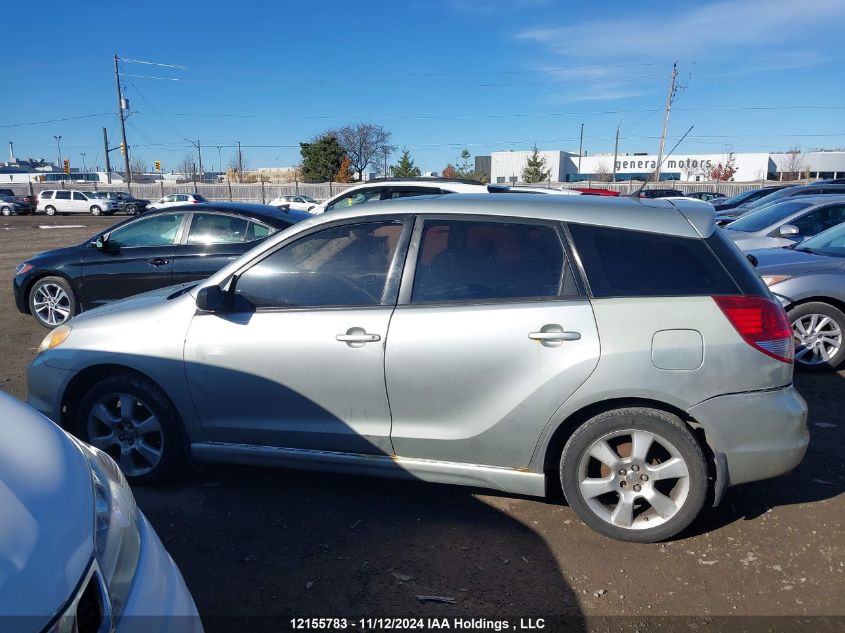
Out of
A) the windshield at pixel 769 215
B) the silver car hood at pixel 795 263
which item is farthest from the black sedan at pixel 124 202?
the silver car hood at pixel 795 263

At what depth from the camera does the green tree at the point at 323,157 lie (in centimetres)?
6009

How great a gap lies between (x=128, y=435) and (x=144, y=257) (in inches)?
157

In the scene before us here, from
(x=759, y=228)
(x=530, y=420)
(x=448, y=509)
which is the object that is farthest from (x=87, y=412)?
(x=759, y=228)

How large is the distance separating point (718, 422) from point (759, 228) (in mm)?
7840

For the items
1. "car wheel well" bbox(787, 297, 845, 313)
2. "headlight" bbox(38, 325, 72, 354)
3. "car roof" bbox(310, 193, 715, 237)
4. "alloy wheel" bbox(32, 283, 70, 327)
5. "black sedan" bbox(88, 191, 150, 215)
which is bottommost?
"black sedan" bbox(88, 191, 150, 215)

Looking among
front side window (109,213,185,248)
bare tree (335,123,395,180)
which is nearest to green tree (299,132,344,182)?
bare tree (335,123,395,180)

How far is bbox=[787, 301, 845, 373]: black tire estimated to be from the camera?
6.11m

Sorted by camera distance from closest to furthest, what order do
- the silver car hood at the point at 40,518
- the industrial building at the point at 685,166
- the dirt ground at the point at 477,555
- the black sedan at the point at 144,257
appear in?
the silver car hood at the point at 40,518 < the dirt ground at the point at 477,555 < the black sedan at the point at 144,257 < the industrial building at the point at 685,166

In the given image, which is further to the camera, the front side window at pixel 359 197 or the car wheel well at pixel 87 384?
the front side window at pixel 359 197

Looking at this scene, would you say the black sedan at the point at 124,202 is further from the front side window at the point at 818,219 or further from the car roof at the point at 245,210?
the front side window at the point at 818,219

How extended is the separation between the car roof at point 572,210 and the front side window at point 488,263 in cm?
9

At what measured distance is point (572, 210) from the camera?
3467 millimetres

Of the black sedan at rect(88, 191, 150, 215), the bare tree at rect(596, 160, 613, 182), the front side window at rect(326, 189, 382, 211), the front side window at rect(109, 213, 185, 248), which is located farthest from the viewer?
the bare tree at rect(596, 160, 613, 182)

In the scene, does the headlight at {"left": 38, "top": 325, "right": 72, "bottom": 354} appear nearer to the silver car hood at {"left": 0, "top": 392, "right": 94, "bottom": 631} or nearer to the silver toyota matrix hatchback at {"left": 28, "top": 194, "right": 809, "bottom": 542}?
the silver toyota matrix hatchback at {"left": 28, "top": 194, "right": 809, "bottom": 542}
